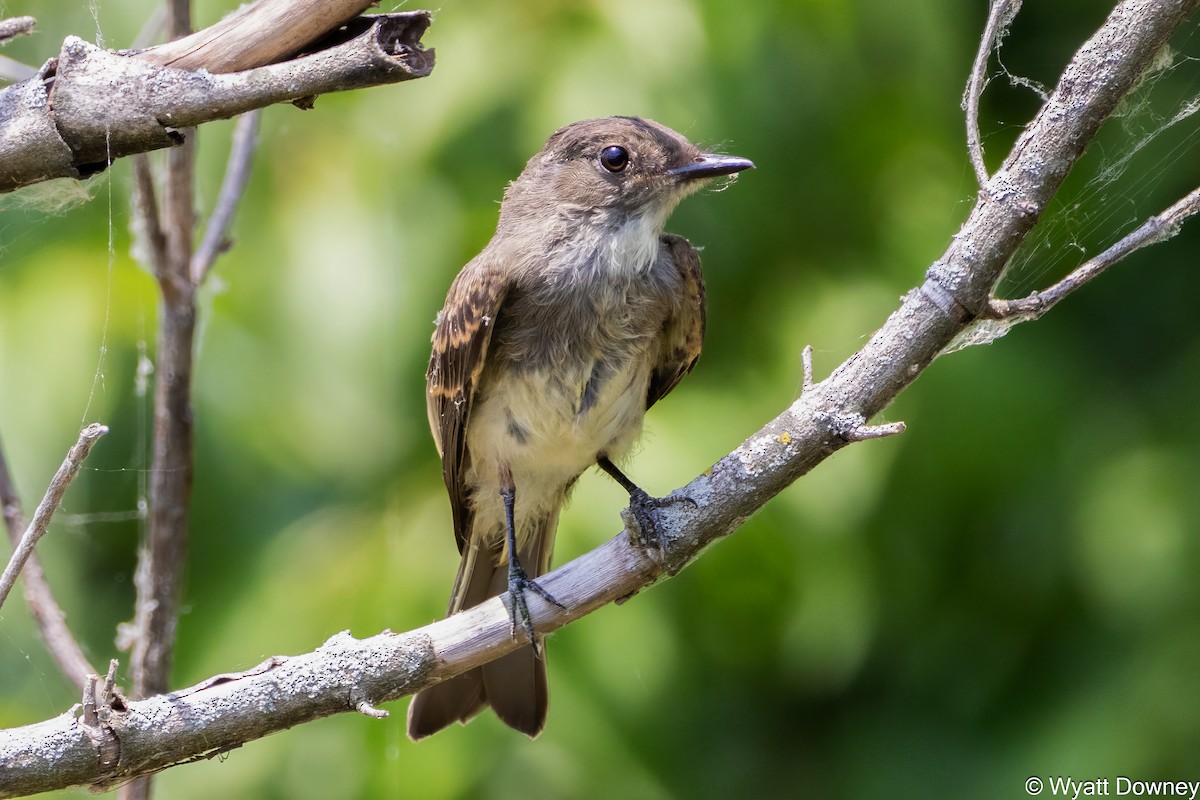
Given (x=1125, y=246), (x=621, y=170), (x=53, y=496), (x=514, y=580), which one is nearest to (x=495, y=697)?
(x=514, y=580)

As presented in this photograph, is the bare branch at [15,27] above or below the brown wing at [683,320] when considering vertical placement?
above

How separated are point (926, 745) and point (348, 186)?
217 cm

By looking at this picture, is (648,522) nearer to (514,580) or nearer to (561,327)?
(514,580)

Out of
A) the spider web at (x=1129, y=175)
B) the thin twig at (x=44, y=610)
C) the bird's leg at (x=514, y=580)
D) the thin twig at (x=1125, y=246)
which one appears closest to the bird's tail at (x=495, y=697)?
the bird's leg at (x=514, y=580)

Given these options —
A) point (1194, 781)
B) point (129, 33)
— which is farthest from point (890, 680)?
point (129, 33)

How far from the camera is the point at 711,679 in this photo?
3416mm

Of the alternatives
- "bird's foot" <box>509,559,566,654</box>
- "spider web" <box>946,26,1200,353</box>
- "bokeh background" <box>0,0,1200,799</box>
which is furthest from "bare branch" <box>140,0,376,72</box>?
"spider web" <box>946,26,1200,353</box>

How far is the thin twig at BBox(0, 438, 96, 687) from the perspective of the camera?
248 cm

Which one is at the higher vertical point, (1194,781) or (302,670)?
(302,670)

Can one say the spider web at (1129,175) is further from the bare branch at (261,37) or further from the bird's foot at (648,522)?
the bare branch at (261,37)

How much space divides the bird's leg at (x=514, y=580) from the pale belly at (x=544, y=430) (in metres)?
0.03

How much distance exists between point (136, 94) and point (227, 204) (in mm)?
1103

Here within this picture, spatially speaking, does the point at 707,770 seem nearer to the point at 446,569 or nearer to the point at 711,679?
the point at 711,679

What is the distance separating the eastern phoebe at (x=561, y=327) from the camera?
2754 mm
